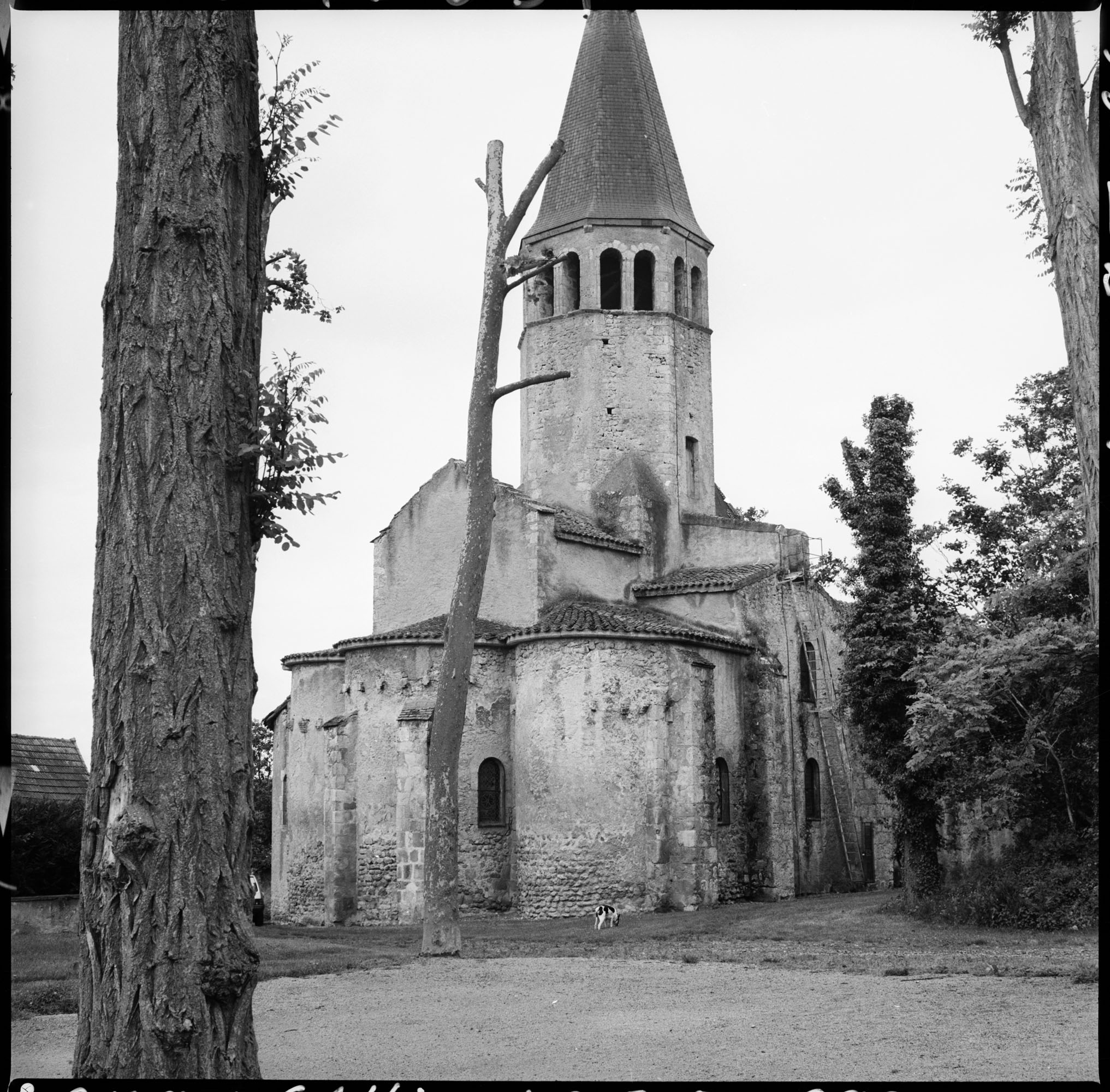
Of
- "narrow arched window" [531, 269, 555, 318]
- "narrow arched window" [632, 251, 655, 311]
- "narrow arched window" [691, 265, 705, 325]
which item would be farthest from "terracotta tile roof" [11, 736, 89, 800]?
"narrow arched window" [691, 265, 705, 325]

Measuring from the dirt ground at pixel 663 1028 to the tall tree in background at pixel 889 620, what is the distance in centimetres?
953


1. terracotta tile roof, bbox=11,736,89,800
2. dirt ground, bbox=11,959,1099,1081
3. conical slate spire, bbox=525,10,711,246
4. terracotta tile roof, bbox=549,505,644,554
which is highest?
conical slate spire, bbox=525,10,711,246

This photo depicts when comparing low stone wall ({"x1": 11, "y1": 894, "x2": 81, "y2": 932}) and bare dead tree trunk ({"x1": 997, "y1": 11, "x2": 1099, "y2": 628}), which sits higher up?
bare dead tree trunk ({"x1": 997, "y1": 11, "x2": 1099, "y2": 628})

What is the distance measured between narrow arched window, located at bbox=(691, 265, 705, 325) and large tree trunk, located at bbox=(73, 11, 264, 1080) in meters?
→ 28.9

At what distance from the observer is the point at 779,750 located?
3134cm

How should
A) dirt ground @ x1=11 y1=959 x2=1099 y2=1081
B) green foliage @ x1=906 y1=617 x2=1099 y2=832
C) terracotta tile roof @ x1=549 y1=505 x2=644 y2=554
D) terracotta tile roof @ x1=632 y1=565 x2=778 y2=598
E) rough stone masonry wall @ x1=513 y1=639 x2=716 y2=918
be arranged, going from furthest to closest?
terracotta tile roof @ x1=632 y1=565 x2=778 y2=598
terracotta tile roof @ x1=549 y1=505 x2=644 y2=554
rough stone masonry wall @ x1=513 y1=639 x2=716 y2=918
green foliage @ x1=906 y1=617 x2=1099 y2=832
dirt ground @ x1=11 y1=959 x2=1099 y2=1081

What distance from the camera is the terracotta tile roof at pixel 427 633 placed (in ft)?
91.6

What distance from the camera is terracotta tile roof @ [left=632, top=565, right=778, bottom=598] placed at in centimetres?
3166

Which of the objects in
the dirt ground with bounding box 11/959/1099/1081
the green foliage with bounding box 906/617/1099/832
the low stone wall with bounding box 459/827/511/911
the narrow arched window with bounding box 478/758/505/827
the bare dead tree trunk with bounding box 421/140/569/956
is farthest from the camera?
the narrow arched window with bounding box 478/758/505/827

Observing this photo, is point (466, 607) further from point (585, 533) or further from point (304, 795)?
point (304, 795)

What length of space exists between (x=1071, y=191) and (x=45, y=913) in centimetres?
1777

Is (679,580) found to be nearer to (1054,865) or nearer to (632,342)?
(632,342)

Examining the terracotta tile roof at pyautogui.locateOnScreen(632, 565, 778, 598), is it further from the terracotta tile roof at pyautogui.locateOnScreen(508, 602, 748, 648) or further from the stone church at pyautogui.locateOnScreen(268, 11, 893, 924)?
the terracotta tile roof at pyautogui.locateOnScreen(508, 602, 748, 648)

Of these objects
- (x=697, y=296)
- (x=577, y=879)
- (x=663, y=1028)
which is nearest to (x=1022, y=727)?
(x=577, y=879)
